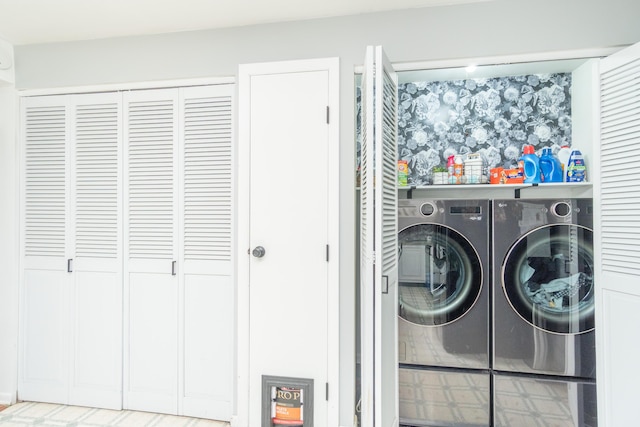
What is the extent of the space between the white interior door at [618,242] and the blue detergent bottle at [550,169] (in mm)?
438

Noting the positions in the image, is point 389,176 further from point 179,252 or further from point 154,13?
point 154,13

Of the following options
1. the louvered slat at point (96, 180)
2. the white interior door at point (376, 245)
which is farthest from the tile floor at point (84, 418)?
the white interior door at point (376, 245)

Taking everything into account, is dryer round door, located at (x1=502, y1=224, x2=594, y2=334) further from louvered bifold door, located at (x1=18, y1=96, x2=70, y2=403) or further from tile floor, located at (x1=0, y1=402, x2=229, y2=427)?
louvered bifold door, located at (x1=18, y1=96, x2=70, y2=403)

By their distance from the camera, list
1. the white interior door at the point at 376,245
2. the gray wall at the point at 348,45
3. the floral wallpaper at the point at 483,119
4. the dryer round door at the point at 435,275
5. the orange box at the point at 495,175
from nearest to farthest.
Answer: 1. the white interior door at the point at 376,245
2. the gray wall at the point at 348,45
3. the dryer round door at the point at 435,275
4. the orange box at the point at 495,175
5. the floral wallpaper at the point at 483,119

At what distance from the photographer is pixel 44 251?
8.01 ft

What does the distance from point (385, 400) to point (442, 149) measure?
186 centimetres

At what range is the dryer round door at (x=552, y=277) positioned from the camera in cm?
199

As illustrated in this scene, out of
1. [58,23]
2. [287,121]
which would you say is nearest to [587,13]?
[287,121]

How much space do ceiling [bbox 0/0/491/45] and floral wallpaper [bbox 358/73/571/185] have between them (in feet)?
2.82

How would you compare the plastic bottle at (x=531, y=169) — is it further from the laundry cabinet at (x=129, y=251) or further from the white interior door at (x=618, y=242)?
the laundry cabinet at (x=129, y=251)

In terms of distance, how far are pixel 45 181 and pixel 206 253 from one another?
1296 millimetres

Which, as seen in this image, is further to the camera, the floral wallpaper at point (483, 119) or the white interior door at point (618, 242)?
the floral wallpaper at point (483, 119)

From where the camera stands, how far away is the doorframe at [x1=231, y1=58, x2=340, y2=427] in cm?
A: 200

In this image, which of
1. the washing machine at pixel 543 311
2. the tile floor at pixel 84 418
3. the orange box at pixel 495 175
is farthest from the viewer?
the orange box at pixel 495 175
